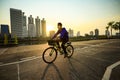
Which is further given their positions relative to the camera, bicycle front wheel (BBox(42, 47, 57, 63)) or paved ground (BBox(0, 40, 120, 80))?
bicycle front wheel (BBox(42, 47, 57, 63))

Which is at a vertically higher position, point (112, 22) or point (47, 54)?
point (112, 22)

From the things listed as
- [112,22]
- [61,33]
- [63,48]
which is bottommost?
[63,48]

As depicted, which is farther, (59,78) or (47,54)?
(47,54)

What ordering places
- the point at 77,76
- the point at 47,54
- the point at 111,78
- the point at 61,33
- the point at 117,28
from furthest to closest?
the point at 117,28 → the point at 61,33 → the point at 47,54 → the point at 77,76 → the point at 111,78

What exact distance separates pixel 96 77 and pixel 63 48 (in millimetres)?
4315

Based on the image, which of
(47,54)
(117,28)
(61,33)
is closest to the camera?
(47,54)

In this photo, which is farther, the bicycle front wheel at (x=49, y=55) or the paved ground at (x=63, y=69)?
the bicycle front wheel at (x=49, y=55)

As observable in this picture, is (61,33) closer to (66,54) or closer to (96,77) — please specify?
(66,54)

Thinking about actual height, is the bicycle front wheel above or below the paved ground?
above

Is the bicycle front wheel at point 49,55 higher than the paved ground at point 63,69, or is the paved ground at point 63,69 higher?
the bicycle front wheel at point 49,55

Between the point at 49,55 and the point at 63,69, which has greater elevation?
the point at 49,55

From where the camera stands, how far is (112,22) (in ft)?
361

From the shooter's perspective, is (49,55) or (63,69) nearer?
(63,69)

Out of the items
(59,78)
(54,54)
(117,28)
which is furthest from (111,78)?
(117,28)
